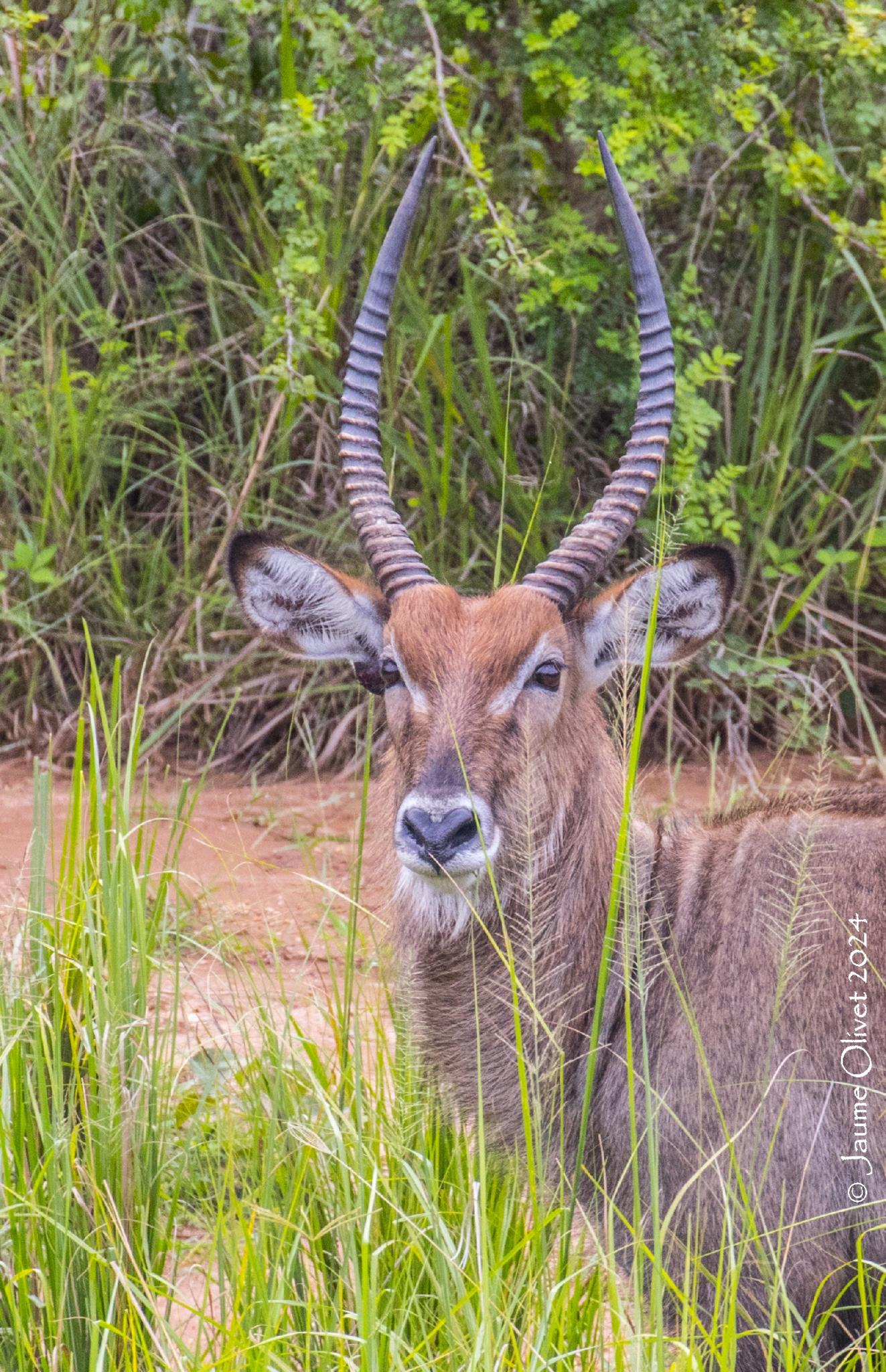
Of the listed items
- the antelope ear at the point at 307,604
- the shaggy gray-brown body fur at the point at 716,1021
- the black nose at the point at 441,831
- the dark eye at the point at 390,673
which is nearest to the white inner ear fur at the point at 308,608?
the antelope ear at the point at 307,604

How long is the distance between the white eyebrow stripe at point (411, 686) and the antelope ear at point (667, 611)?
42 centimetres

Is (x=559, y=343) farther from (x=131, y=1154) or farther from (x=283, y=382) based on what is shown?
(x=131, y=1154)

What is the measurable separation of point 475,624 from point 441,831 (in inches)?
22.9

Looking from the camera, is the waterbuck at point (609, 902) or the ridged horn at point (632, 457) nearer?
the waterbuck at point (609, 902)

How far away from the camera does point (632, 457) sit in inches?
136

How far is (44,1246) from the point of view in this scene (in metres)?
2.71

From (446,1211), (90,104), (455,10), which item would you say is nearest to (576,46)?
(455,10)

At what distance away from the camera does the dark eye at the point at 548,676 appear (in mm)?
3314

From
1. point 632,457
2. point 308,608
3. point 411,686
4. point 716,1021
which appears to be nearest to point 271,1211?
point 716,1021

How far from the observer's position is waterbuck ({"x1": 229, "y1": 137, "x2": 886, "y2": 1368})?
276cm

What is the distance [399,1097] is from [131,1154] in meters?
0.59

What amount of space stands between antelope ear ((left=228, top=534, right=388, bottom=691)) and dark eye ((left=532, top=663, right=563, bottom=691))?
473 mm

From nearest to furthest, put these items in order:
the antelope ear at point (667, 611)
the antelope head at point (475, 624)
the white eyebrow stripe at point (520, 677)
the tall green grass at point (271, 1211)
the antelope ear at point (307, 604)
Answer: the tall green grass at point (271, 1211) < the antelope head at point (475, 624) < the white eyebrow stripe at point (520, 677) < the antelope ear at point (667, 611) < the antelope ear at point (307, 604)

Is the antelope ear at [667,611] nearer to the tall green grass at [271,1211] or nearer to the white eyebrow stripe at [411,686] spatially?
the white eyebrow stripe at [411,686]
